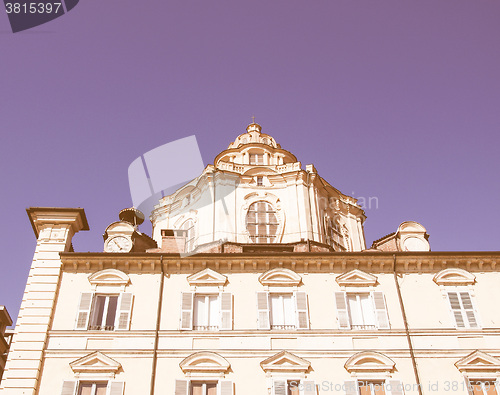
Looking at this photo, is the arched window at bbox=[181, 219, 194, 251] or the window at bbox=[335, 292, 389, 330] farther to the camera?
the arched window at bbox=[181, 219, 194, 251]

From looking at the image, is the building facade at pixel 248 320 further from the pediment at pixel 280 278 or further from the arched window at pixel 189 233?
the arched window at pixel 189 233

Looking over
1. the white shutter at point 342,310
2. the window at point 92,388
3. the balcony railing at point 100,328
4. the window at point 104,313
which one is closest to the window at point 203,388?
the window at point 92,388

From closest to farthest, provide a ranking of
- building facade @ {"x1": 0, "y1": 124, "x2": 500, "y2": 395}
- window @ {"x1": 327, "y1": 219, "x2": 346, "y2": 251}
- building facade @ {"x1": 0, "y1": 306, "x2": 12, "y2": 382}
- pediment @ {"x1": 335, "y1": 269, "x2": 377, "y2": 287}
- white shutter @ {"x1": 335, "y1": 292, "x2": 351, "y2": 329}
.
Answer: building facade @ {"x1": 0, "y1": 124, "x2": 500, "y2": 395} → white shutter @ {"x1": 335, "y1": 292, "x2": 351, "y2": 329} → pediment @ {"x1": 335, "y1": 269, "x2": 377, "y2": 287} → building facade @ {"x1": 0, "y1": 306, "x2": 12, "y2": 382} → window @ {"x1": 327, "y1": 219, "x2": 346, "y2": 251}

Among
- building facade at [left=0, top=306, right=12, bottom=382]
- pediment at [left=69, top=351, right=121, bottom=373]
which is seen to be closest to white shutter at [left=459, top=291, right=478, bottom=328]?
pediment at [left=69, top=351, right=121, bottom=373]

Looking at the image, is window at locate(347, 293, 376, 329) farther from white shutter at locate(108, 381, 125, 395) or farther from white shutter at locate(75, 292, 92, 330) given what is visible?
white shutter at locate(75, 292, 92, 330)

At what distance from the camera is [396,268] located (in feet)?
75.2

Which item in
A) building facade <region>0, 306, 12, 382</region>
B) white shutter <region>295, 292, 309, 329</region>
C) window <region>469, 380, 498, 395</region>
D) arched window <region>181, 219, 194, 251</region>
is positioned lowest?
window <region>469, 380, 498, 395</region>

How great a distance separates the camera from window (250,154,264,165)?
3560 centimetres

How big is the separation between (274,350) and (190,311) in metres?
3.63

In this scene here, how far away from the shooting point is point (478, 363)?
2016 centimetres

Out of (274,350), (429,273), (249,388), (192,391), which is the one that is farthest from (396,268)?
(192,391)

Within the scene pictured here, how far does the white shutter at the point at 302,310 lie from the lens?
21172 millimetres

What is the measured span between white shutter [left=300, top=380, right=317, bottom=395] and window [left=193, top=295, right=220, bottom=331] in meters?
3.95

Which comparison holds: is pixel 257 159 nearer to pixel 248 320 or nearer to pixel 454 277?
pixel 248 320
